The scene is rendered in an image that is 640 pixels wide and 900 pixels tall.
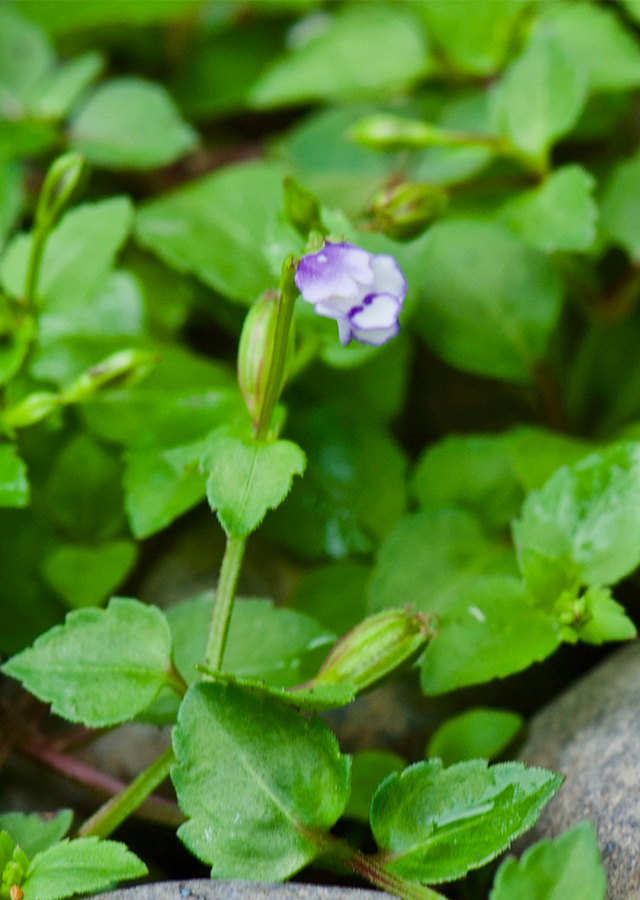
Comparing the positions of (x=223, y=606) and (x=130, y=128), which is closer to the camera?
(x=223, y=606)

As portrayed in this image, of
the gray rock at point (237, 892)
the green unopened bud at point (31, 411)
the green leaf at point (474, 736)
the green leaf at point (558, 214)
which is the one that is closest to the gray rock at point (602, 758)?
the green leaf at point (474, 736)

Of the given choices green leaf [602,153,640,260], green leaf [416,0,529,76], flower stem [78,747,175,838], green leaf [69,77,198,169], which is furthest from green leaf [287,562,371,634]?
green leaf [416,0,529,76]

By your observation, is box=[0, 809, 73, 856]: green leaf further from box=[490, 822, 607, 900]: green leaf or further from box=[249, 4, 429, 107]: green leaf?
box=[249, 4, 429, 107]: green leaf

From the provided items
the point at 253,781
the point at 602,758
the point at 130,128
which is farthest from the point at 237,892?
the point at 130,128

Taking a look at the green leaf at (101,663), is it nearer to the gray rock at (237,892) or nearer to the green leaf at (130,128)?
the gray rock at (237,892)

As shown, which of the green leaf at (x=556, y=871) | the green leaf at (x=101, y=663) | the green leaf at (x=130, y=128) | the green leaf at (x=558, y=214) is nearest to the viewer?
the green leaf at (x=556, y=871)

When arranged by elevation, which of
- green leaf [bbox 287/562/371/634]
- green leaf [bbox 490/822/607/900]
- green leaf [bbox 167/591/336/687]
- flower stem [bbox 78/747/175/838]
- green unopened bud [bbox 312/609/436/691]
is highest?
green unopened bud [bbox 312/609/436/691]

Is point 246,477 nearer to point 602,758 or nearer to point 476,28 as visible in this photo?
point 602,758
